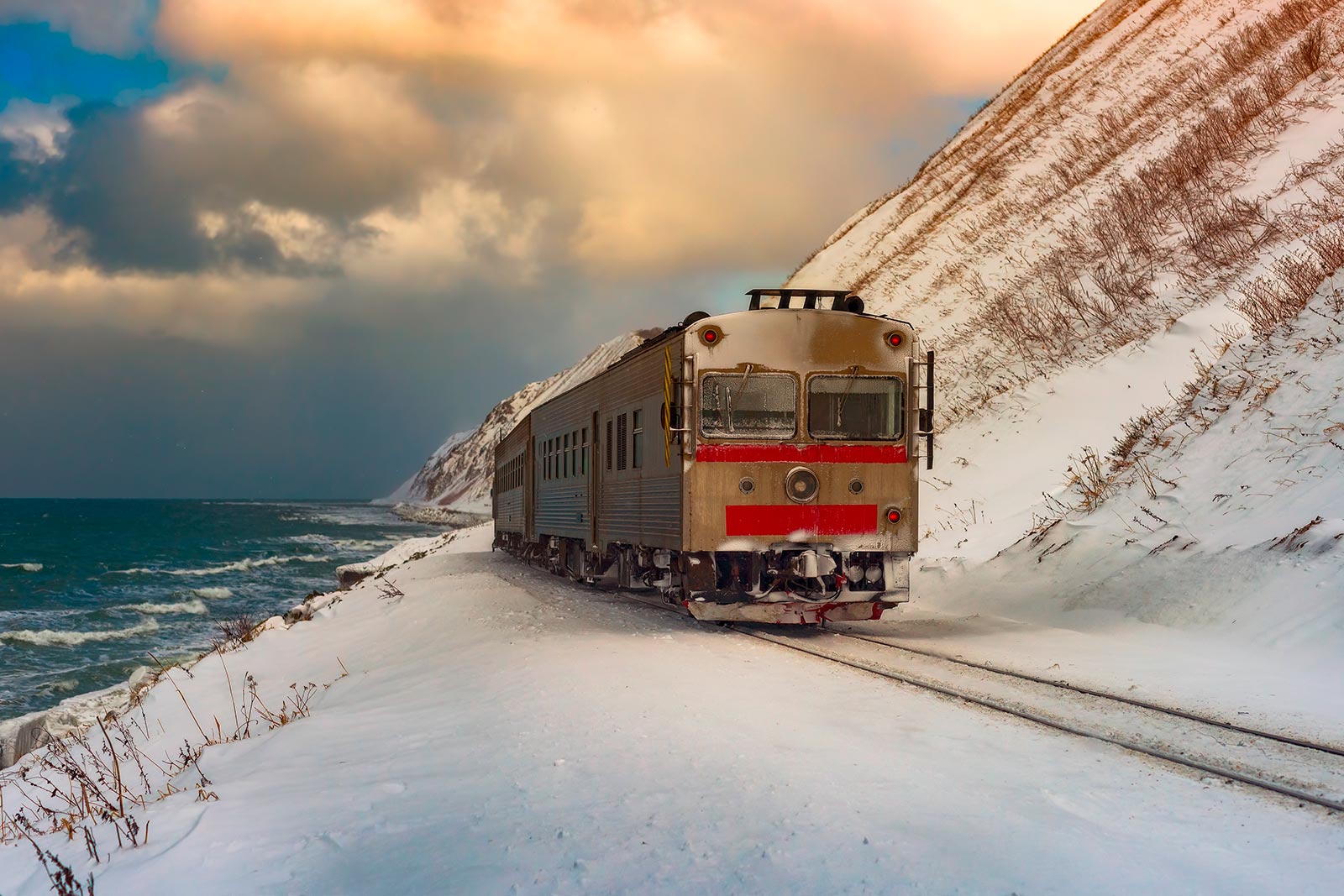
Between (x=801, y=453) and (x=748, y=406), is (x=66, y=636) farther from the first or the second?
(x=801, y=453)

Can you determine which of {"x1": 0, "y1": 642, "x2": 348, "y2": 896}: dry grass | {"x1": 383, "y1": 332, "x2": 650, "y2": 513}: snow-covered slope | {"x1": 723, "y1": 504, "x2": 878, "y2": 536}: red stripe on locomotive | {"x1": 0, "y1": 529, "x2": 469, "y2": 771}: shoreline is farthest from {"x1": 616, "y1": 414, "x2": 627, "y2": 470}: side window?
{"x1": 383, "y1": 332, "x2": 650, "y2": 513}: snow-covered slope

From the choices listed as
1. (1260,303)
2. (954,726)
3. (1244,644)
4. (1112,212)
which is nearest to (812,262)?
(1112,212)

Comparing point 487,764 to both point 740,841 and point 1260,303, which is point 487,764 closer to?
point 740,841

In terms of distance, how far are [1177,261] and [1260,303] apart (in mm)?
6663

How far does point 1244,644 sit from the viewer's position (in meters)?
10.5

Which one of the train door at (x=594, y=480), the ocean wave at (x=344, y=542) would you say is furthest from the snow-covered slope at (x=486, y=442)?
the train door at (x=594, y=480)

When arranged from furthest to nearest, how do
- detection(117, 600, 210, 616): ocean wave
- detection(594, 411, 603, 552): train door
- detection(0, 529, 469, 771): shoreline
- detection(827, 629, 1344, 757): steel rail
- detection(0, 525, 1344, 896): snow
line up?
detection(117, 600, 210, 616): ocean wave → detection(0, 529, 469, 771): shoreline → detection(594, 411, 603, 552): train door → detection(827, 629, 1344, 757): steel rail → detection(0, 525, 1344, 896): snow

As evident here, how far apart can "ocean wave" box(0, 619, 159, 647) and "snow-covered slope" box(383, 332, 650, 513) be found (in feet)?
269

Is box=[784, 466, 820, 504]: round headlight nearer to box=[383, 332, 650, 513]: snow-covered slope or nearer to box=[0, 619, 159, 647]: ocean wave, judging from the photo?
box=[0, 619, 159, 647]: ocean wave

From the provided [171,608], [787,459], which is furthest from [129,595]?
[787,459]

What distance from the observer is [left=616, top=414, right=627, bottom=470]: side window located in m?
15.2

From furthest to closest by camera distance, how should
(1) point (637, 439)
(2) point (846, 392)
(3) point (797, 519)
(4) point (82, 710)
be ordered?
(4) point (82, 710), (1) point (637, 439), (2) point (846, 392), (3) point (797, 519)

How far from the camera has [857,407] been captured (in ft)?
41.9

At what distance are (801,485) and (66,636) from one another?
27.7 meters
